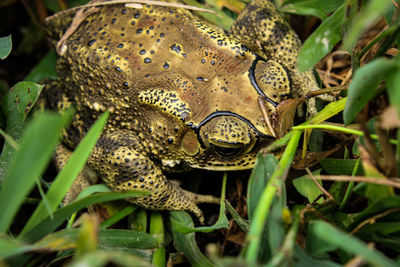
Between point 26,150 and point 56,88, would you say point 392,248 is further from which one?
point 56,88

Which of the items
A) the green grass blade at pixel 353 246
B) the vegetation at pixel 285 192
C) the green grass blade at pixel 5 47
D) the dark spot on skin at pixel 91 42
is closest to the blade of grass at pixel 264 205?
the vegetation at pixel 285 192

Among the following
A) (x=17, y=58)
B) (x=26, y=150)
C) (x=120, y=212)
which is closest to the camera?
(x=26, y=150)

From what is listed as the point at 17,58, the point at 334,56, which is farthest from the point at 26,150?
the point at 17,58

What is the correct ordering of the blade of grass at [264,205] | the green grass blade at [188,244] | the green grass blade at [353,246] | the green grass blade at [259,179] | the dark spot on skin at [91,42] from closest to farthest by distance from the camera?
the green grass blade at [353,246]
the blade of grass at [264,205]
the green grass blade at [259,179]
the green grass blade at [188,244]
the dark spot on skin at [91,42]

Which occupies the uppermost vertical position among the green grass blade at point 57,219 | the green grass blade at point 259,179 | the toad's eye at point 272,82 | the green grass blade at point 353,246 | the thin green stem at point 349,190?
the toad's eye at point 272,82

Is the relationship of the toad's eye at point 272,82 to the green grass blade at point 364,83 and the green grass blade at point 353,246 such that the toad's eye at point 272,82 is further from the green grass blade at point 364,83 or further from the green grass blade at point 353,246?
the green grass blade at point 353,246

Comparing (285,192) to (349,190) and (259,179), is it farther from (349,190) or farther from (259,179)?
(349,190)

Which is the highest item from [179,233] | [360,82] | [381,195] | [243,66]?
[360,82]
